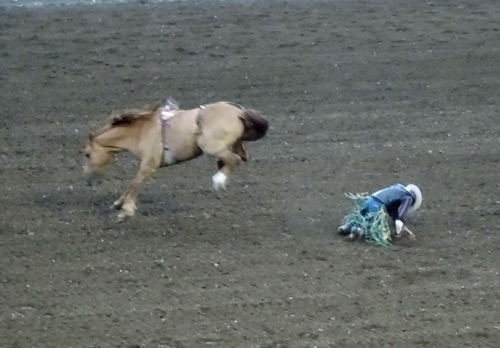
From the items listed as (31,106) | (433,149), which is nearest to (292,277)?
(433,149)

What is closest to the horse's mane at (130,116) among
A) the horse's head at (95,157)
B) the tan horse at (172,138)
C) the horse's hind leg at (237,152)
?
the tan horse at (172,138)

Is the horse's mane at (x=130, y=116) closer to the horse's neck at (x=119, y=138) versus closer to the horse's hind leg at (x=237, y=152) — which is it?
the horse's neck at (x=119, y=138)

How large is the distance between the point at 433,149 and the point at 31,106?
2.39m

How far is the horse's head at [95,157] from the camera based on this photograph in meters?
4.41

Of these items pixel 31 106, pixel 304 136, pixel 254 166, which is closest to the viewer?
pixel 254 166

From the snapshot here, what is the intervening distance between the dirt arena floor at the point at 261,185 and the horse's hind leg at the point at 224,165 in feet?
0.80

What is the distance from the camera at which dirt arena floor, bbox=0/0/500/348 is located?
358 centimetres

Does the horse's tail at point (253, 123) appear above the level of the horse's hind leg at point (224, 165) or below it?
above

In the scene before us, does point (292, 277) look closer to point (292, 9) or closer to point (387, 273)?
point (387, 273)

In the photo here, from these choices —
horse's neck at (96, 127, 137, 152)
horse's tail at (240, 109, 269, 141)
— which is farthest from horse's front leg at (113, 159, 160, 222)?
horse's tail at (240, 109, 269, 141)

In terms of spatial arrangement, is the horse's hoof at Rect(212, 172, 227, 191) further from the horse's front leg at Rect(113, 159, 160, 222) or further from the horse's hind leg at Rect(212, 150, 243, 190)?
the horse's front leg at Rect(113, 159, 160, 222)

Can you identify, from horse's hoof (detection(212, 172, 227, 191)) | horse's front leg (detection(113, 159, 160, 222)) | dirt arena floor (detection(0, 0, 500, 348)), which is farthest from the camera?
horse's front leg (detection(113, 159, 160, 222))

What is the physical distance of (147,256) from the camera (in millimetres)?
4055

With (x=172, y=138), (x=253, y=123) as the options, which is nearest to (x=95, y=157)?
(x=172, y=138)
